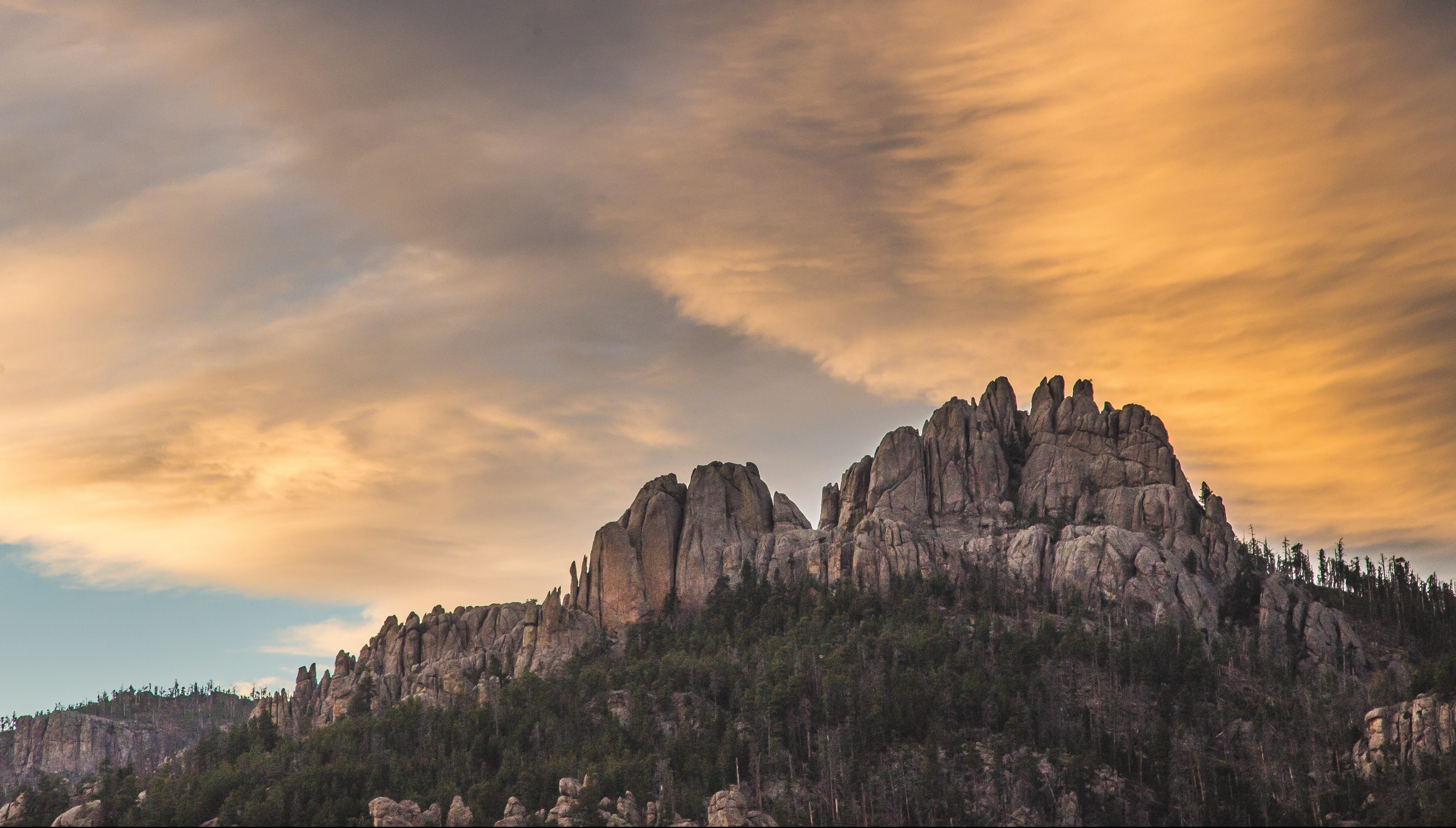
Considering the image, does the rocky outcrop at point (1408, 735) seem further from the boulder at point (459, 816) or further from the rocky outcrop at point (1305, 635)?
the boulder at point (459, 816)

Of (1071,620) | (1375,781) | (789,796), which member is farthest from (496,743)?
(1375,781)

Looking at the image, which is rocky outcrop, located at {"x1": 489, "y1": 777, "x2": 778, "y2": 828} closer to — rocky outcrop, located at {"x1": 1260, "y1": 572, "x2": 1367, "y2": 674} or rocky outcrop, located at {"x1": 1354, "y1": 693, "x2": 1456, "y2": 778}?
rocky outcrop, located at {"x1": 1354, "y1": 693, "x2": 1456, "y2": 778}

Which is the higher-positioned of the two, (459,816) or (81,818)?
(81,818)

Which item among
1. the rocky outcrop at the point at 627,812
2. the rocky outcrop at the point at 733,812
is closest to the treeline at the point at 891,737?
the rocky outcrop at the point at 627,812

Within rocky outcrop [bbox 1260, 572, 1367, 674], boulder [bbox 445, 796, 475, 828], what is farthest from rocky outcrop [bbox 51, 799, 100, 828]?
rocky outcrop [bbox 1260, 572, 1367, 674]

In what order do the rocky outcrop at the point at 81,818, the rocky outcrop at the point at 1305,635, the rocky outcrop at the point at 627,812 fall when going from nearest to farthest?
1. the rocky outcrop at the point at 627,812
2. the rocky outcrop at the point at 81,818
3. the rocky outcrop at the point at 1305,635

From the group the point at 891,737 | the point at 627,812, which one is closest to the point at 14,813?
the point at 627,812

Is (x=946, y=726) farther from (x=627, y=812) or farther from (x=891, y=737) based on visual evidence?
(x=627, y=812)

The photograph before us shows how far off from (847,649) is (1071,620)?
31.0m

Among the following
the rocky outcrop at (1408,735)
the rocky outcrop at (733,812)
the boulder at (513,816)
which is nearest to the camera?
the rocky outcrop at (733,812)

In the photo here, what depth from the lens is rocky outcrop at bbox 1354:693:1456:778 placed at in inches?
5595

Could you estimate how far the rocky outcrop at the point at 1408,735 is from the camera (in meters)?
142

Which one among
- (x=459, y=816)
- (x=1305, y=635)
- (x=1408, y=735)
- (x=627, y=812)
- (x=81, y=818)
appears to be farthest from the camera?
(x=1305, y=635)

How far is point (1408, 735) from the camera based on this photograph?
145250 millimetres
